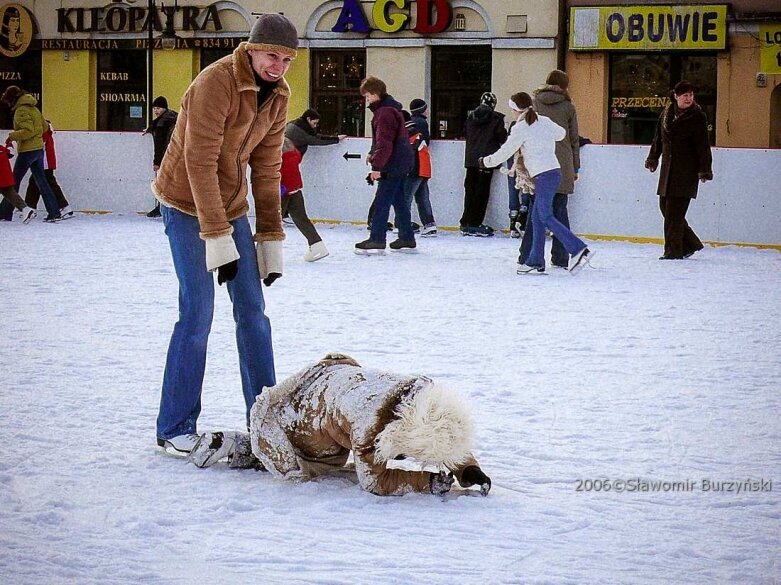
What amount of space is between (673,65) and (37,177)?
31.4ft

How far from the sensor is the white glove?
4.71m

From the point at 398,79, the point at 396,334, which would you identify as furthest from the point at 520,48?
the point at 396,334

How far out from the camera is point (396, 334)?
815 centimetres

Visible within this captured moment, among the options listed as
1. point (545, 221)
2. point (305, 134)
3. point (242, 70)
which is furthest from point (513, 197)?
point (242, 70)

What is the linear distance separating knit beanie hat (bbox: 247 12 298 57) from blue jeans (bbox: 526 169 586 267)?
6.81 m

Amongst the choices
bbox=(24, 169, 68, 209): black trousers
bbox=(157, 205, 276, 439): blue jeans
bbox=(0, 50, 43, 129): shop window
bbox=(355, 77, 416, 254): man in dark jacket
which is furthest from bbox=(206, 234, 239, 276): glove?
bbox=(0, 50, 43, 129): shop window

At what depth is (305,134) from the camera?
15.6 meters

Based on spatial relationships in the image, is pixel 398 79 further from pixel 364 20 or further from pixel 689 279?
pixel 689 279

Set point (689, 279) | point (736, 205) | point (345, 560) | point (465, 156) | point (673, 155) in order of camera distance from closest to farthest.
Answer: point (345, 560), point (689, 279), point (673, 155), point (736, 205), point (465, 156)

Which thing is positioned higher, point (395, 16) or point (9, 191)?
point (395, 16)

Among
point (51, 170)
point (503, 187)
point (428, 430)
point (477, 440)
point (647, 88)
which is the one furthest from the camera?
point (647, 88)

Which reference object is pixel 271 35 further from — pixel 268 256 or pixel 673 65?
pixel 673 65

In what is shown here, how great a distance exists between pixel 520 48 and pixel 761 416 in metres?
16.4

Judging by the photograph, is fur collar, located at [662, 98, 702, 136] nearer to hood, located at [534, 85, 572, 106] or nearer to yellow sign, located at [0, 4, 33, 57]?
hood, located at [534, 85, 572, 106]
